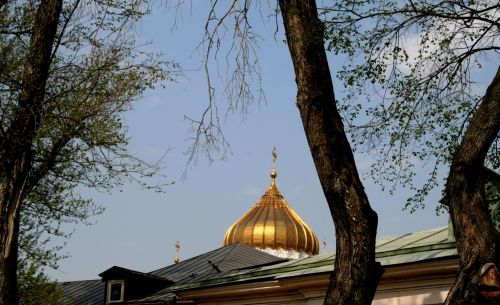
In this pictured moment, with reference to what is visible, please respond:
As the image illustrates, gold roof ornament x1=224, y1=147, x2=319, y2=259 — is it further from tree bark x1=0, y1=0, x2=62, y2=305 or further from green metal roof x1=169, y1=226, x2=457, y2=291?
tree bark x1=0, y1=0, x2=62, y2=305

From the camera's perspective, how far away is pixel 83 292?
34.5 metres

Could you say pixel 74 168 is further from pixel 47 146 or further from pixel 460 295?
pixel 460 295

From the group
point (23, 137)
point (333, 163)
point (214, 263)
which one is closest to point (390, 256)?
point (23, 137)

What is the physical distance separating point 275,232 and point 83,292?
41.2 feet

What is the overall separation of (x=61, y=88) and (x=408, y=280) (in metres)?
7.41

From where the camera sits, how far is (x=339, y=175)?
7.91 meters

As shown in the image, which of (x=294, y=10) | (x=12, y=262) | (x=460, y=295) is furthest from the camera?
(x=12, y=262)

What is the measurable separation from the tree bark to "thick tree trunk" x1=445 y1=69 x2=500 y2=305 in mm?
4833

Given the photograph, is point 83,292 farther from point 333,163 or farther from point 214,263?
point 333,163

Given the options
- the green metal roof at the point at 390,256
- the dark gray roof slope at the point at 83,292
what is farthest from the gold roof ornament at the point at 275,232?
the green metal roof at the point at 390,256

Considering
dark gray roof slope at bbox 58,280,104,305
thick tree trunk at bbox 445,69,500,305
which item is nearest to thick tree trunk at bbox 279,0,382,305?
thick tree trunk at bbox 445,69,500,305

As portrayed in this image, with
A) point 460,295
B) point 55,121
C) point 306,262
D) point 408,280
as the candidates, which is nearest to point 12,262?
point 55,121

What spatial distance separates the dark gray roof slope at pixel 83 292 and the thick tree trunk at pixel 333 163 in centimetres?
2446

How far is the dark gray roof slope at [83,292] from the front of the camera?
3266 centimetres
